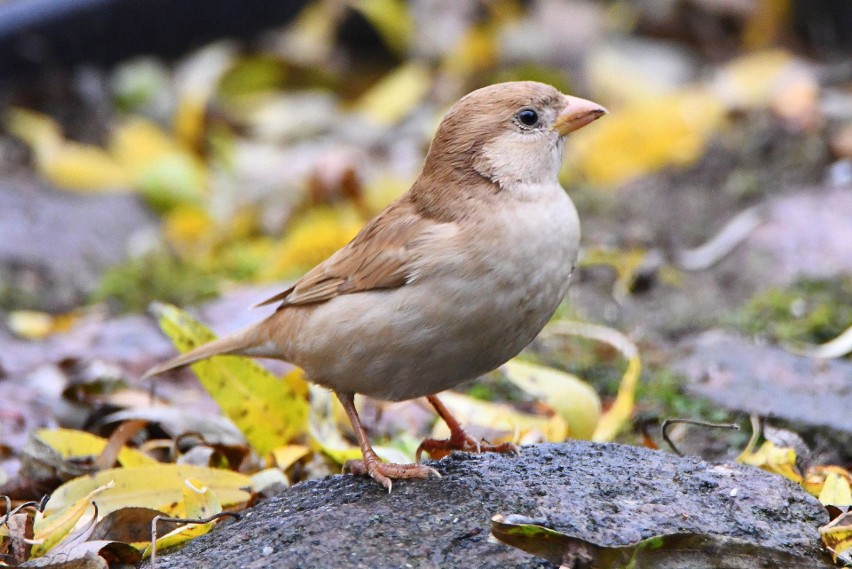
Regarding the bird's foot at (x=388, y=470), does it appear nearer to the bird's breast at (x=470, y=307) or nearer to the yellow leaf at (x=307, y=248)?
the bird's breast at (x=470, y=307)

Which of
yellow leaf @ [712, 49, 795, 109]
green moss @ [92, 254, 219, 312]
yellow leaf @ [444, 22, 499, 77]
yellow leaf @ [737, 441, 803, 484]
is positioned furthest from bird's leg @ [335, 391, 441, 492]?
yellow leaf @ [444, 22, 499, 77]

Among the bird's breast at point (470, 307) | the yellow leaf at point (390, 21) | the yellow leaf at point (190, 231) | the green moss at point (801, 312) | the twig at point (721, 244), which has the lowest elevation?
the green moss at point (801, 312)

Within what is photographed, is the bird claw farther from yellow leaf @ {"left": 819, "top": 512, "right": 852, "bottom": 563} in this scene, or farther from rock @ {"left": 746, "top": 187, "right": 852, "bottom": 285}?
rock @ {"left": 746, "top": 187, "right": 852, "bottom": 285}

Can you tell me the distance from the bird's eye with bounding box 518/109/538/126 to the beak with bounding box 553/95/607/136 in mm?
76

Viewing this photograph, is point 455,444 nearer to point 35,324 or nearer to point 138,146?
point 35,324

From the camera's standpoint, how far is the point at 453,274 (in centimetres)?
370

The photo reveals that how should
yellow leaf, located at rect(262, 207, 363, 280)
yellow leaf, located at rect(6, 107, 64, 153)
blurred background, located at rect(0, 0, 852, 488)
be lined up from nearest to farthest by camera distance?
1. blurred background, located at rect(0, 0, 852, 488)
2. yellow leaf, located at rect(262, 207, 363, 280)
3. yellow leaf, located at rect(6, 107, 64, 153)

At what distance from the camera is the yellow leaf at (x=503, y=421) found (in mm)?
4469

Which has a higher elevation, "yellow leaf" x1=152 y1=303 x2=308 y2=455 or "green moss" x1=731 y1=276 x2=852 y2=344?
"yellow leaf" x1=152 y1=303 x2=308 y2=455

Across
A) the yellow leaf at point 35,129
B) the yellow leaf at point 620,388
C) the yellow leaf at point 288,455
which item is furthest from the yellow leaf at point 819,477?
the yellow leaf at point 35,129

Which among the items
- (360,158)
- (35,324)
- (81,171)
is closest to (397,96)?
(360,158)

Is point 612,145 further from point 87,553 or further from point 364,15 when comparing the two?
point 87,553

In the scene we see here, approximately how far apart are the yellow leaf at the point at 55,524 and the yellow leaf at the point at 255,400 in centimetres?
73

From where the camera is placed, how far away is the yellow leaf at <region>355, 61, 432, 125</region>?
893 cm
